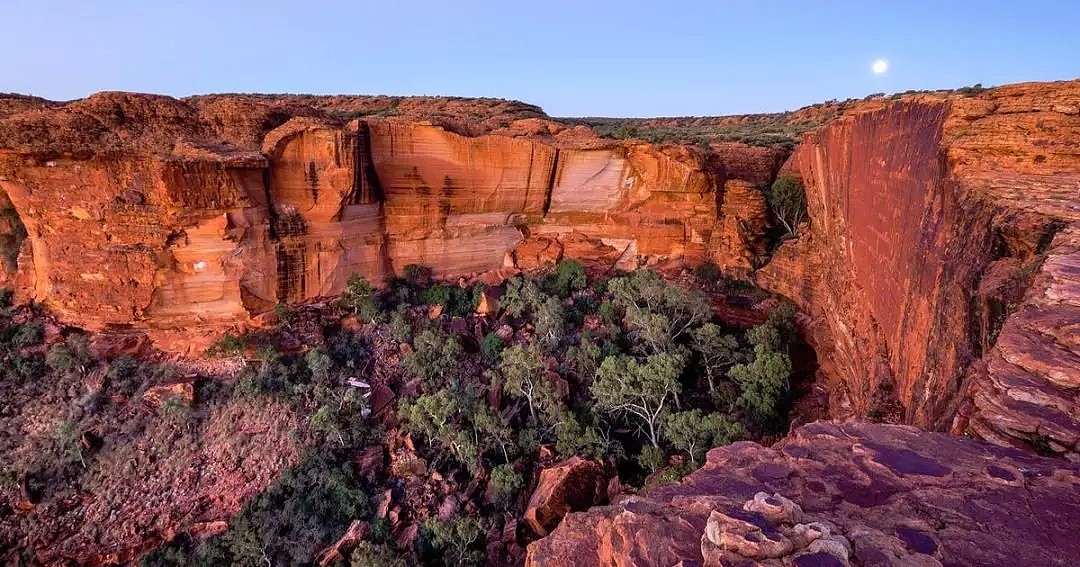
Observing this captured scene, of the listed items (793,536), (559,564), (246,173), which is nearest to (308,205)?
(246,173)

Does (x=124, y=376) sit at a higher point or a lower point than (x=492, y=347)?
lower

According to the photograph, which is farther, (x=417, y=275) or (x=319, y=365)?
(x=417, y=275)

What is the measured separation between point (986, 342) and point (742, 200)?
1601 centimetres

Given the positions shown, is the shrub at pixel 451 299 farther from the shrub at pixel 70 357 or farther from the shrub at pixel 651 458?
the shrub at pixel 70 357

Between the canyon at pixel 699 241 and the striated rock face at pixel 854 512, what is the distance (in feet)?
0.07

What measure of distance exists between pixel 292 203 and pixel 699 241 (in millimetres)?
15613

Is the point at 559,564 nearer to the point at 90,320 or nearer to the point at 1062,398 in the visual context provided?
the point at 1062,398

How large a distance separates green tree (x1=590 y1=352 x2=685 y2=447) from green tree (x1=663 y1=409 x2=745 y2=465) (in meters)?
0.69

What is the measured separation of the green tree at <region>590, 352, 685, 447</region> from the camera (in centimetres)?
1301

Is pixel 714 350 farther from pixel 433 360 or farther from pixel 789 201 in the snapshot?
pixel 433 360

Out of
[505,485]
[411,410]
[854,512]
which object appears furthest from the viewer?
[411,410]

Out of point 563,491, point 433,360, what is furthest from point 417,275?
point 563,491

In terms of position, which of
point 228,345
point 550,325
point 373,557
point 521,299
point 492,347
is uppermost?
point 521,299

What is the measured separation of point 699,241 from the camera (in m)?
20.6
